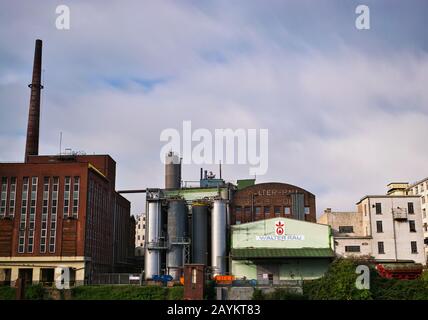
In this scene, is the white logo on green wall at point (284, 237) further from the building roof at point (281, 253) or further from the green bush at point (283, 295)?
the green bush at point (283, 295)

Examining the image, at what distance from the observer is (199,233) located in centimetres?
7000

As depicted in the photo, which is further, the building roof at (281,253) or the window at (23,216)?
the window at (23,216)

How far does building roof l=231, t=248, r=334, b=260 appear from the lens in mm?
64938

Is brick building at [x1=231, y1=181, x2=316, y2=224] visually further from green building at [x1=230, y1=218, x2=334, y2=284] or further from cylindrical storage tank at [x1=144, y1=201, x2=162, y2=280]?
cylindrical storage tank at [x1=144, y1=201, x2=162, y2=280]

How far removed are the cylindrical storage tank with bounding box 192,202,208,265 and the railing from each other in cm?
2556

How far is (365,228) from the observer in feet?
245

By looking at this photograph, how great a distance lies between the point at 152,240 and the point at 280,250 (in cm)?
1655

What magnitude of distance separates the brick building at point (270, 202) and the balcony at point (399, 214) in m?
10.8

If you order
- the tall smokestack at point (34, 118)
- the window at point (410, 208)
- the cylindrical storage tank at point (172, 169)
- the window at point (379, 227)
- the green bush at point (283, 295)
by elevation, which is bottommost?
the green bush at point (283, 295)

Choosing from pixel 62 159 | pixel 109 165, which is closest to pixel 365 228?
pixel 109 165

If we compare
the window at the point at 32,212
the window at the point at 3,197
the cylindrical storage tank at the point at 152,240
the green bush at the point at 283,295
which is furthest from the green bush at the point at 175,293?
the window at the point at 3,197

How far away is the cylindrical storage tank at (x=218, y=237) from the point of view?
66.9m

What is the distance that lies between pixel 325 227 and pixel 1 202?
134ft
